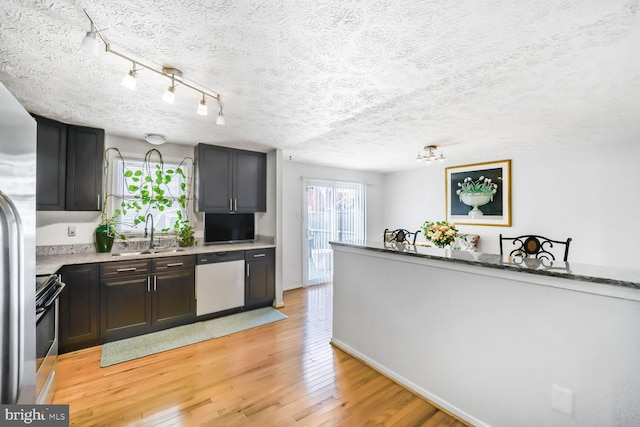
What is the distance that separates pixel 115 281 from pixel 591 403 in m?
3.83

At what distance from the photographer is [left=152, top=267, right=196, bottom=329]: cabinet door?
3.13m

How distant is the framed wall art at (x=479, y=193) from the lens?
449 centimetres

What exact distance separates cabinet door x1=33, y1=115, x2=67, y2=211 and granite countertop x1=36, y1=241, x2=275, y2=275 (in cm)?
53

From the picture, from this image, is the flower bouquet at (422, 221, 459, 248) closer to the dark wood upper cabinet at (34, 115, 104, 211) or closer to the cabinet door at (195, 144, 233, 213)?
the cabinet door at (195, 144, 233, 213)

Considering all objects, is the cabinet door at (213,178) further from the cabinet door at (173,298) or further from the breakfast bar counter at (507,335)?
the breakfast bar counter at (507,335)

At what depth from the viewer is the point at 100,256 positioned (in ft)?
9.68

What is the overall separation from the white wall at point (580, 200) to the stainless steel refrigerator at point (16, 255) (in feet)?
17.0

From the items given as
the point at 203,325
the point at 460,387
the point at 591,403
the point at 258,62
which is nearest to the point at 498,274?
the point at 591,403

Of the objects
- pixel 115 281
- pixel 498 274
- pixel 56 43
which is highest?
pixel 56 43

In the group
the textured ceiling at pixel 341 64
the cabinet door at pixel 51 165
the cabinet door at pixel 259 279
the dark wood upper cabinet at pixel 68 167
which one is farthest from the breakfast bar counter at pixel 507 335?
the cabinet door at pixel 51 165

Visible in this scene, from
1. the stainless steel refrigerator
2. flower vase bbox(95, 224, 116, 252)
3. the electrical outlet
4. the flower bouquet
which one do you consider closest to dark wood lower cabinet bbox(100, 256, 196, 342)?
flower vase bbox(95, 224, 116, 252)

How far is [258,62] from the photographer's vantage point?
5.67 feet

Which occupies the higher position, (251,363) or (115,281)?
(115,281)

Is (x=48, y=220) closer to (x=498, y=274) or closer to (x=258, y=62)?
(x=258, y=62)
